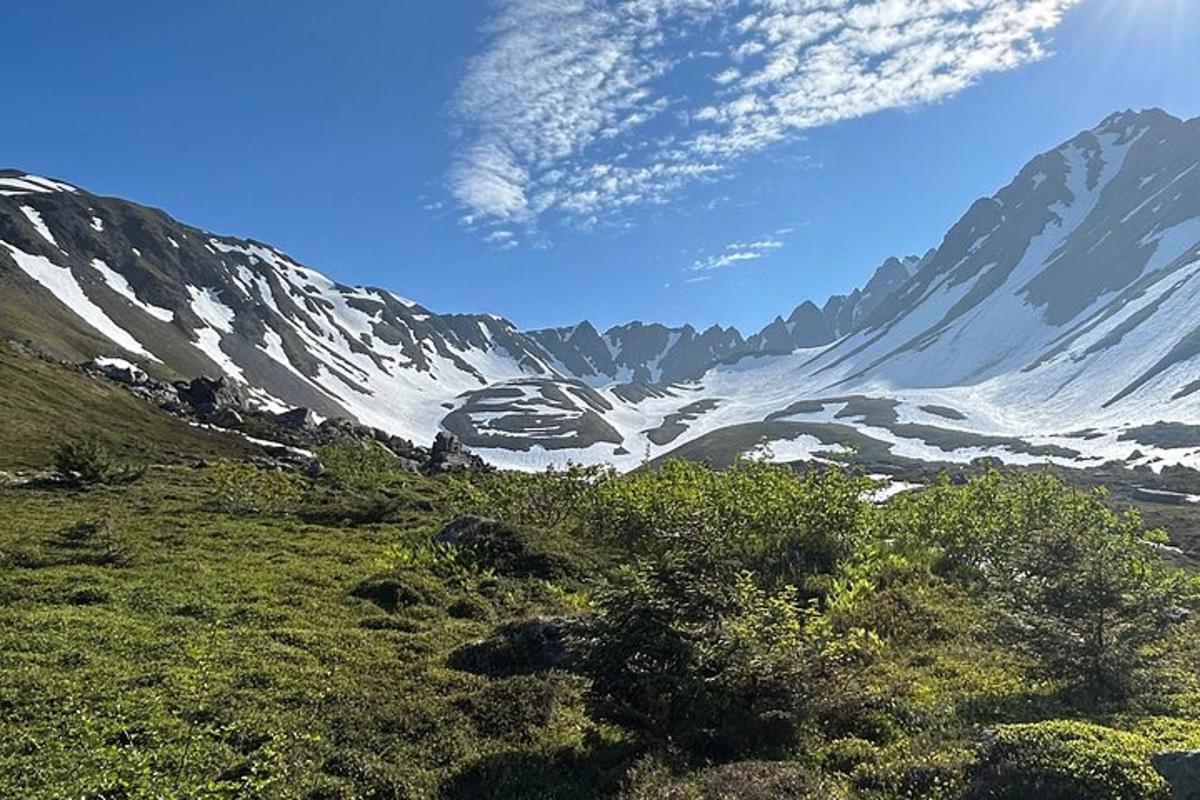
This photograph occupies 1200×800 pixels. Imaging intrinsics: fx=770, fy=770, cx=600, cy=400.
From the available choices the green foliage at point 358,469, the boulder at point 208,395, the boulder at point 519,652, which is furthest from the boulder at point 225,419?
→ the boulder at point 519,652

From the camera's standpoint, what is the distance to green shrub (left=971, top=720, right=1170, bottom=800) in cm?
973

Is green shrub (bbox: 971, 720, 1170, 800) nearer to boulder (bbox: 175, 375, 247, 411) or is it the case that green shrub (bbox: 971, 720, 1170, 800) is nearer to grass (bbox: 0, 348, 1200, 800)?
grass (bbox: 0, 348, 1200, 800)

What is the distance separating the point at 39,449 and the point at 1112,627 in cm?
5834

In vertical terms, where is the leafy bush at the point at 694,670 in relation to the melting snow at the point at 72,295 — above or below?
below

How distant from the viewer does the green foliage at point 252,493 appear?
119ft

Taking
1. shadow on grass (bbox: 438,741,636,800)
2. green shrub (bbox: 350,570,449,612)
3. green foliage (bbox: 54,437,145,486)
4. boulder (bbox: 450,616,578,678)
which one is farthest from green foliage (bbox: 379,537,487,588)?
green foliage (bbox: 54,437,145,486)

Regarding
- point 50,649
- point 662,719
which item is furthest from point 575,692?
point 50,649

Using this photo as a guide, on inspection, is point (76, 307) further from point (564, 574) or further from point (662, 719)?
point (662, 719)

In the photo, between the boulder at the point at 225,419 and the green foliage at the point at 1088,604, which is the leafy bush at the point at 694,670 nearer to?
→ the green foliage at the point at 1088,604

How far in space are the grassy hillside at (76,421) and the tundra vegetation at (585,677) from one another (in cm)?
3351

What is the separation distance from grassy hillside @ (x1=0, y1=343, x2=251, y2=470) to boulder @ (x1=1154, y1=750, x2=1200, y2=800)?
53001 mm

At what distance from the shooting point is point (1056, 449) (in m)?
144

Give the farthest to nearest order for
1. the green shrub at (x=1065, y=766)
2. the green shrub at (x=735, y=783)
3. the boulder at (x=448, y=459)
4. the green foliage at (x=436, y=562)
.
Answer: the boulder at (x=448, y=459) < the green foliage at (x=436, y=562) < the green shrub at (x=735, y=783) < the green shrub at (x=1065, y=766)

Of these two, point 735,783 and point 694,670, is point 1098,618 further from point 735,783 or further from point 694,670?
point 735,783
